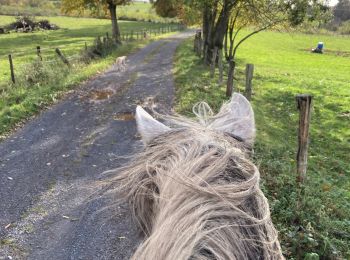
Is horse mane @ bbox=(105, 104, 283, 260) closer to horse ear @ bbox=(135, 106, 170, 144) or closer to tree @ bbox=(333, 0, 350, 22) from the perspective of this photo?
horse ear @ bbox=(135, 106, 170, 144)

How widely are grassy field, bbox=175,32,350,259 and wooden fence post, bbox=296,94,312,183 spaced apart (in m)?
0.20

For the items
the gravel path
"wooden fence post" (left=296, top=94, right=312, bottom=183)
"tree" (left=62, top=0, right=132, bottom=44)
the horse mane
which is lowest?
the gravel path

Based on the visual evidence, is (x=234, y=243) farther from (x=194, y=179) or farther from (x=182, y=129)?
(x=182, y=129)

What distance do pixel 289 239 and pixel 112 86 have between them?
1100 cm

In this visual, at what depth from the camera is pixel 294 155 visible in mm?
8086

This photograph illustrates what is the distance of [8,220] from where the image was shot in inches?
208

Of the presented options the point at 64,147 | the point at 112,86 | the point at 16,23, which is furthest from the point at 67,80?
the point at 16,23

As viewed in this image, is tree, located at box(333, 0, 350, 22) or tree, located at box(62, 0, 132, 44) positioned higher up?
tree, located at box(62, 0, 132, 44)

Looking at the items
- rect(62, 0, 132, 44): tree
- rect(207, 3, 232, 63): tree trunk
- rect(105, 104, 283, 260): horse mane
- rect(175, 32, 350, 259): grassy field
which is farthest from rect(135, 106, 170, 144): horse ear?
rect(62, 0, 132, 44): tree

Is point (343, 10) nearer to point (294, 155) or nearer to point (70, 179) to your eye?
point (294, 155)

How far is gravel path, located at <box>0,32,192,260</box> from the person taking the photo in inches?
185

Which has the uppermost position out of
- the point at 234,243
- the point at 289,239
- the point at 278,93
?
the point at 234,243

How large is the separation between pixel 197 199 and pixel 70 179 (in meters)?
5.66

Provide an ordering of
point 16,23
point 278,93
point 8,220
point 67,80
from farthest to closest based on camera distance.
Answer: point 16,23 → point 278,93 → point 67,80 → point 8,220
